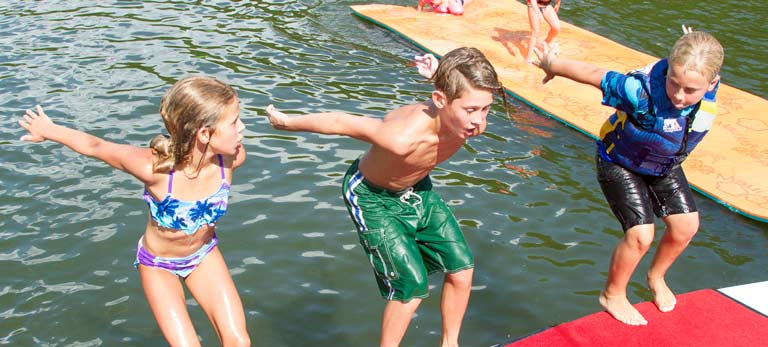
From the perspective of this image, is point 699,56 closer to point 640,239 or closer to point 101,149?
point 640,239

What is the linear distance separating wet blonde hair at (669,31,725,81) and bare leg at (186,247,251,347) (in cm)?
301

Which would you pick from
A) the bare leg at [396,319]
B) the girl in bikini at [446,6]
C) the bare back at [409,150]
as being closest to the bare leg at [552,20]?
the girl in bikini at [446,6]

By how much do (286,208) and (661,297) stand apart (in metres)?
3.90

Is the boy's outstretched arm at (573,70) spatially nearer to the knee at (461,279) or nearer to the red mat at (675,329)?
the knee at (461,279)

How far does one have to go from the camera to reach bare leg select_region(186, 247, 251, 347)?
4.55m

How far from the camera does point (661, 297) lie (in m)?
5.41

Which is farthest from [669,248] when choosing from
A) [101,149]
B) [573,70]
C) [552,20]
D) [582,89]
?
[552,20]

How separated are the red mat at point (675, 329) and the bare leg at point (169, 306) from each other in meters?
2.06

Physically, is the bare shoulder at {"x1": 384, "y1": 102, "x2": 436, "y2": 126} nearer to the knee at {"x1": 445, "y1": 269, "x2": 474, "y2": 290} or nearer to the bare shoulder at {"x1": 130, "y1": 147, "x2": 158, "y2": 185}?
the knee at {"x1": 445, "y1": 269, "x2": 474, "y2": 290}

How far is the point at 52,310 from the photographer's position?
627cm

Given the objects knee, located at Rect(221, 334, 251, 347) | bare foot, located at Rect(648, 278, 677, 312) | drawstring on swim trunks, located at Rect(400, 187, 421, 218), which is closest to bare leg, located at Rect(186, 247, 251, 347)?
knee, located at Rect(221, 334, 251, 347)

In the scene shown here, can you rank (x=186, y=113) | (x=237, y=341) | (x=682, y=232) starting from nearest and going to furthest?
(x=186, y=113) → (x=237, y=341) → (x=682, y=232)

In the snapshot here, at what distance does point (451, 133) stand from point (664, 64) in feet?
4.73

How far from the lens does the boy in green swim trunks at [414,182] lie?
4.42m
